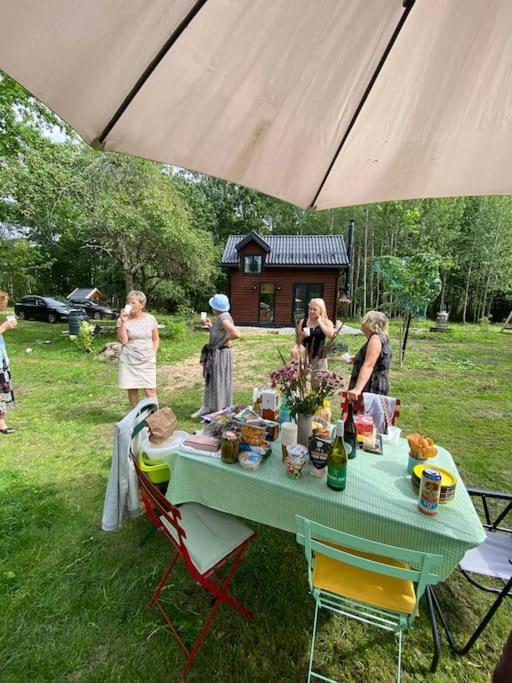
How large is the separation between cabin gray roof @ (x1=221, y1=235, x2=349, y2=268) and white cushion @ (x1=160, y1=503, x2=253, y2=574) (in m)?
12.7

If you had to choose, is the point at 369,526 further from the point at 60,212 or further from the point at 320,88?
the point at 60,212

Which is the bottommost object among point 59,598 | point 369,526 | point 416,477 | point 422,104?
point 59,598

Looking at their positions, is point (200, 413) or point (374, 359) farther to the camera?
point (200, 413)

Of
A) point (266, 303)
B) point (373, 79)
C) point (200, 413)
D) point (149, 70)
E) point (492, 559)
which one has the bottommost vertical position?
point (200, 413)

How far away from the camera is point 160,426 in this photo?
2115 mm

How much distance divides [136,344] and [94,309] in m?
14.3

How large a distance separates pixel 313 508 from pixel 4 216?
10998 millimetres

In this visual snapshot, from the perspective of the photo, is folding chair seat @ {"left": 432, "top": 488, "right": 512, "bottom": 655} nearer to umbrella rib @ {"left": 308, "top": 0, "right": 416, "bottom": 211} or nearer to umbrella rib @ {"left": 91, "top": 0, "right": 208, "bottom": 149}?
umbrella rib @ {"left": 308, "top": 0, "right": 416, "bottom": 211}

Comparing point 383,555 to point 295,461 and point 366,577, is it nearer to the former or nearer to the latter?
point 366,577

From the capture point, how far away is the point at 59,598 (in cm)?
194

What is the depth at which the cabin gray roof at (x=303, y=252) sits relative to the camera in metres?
13.6

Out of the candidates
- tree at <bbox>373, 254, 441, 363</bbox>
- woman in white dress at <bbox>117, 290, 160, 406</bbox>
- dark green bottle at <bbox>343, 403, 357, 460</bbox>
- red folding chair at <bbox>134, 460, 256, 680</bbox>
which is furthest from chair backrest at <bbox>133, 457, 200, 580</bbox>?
tree at <bbox>373, 254, 441, 363</bbox>

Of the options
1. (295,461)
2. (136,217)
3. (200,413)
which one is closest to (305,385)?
(295,461)

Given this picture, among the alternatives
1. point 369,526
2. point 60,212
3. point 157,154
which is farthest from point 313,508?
point 60,212
